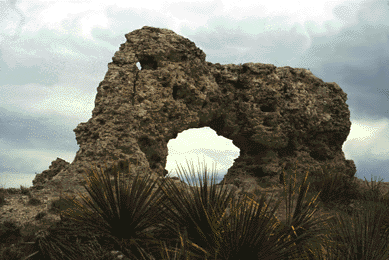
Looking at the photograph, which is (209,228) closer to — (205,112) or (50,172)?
(205,112)

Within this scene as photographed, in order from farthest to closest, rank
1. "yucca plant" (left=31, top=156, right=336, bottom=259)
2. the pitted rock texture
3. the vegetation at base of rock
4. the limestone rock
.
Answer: the limestone rock < the pitted rock texture < the vegetation at base of rock < "yucca plant" (left=31, top=156, right=336, bottom=259)

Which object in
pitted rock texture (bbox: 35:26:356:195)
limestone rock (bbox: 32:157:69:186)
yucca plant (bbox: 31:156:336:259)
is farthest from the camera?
limestone rock (bbox: 32:157:69:186)

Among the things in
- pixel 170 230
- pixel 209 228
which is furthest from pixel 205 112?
pixel 209 228

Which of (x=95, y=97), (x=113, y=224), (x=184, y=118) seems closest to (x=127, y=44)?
(x=95, y=97)

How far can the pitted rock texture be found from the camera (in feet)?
23.7

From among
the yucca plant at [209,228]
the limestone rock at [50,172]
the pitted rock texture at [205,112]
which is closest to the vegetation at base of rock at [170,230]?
the yucca plant at [209,228]

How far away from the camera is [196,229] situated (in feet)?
12.2

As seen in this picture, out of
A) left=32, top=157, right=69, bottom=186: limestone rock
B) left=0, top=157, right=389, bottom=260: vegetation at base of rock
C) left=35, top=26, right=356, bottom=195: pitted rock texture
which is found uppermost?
left=35, top=26, right=356, bottom=195: pitted rock texture

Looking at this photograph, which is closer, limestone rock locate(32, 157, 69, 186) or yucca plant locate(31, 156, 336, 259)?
yucca plant locate(31, 156, 336, 259)

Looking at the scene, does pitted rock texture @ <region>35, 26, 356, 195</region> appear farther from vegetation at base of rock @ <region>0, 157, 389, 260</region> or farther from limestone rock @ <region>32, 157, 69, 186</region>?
vegetation at base of rock @ <region>0, 157, 389, 260</region>

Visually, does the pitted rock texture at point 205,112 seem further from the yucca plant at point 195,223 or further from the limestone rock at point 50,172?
the yucca plant at point 195,223

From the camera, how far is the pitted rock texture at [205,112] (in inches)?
285

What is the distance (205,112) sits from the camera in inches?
352

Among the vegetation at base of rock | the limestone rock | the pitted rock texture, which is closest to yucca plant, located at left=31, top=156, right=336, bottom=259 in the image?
the vegetation at base of rock
